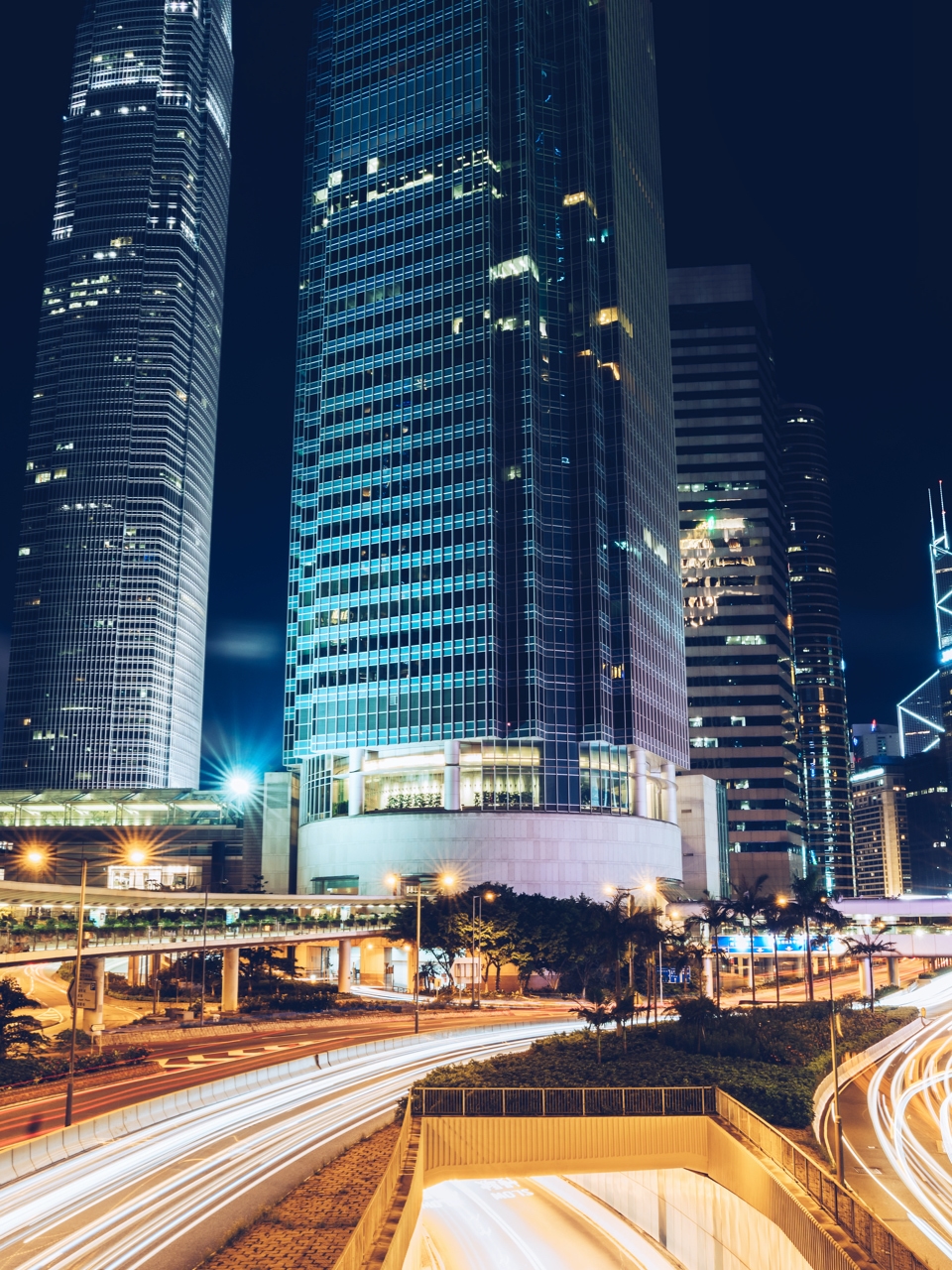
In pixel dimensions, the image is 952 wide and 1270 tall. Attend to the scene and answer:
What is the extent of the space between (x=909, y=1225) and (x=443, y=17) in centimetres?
17691

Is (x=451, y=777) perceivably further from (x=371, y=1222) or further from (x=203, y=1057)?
(x=371, y=1222)

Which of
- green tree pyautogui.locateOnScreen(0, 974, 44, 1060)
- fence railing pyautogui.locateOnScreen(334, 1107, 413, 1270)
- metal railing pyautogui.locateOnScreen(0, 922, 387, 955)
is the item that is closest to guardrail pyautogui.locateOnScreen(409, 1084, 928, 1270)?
fence railing pyautogui.locateOnScreen(334, 1107, 413, 1270)

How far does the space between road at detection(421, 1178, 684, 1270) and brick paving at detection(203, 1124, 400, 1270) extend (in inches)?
235

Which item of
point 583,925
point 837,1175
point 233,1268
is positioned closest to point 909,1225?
point 837,1175

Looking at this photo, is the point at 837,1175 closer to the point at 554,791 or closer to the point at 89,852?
the point at 554,791

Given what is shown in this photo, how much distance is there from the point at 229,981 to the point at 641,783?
79.7 metres

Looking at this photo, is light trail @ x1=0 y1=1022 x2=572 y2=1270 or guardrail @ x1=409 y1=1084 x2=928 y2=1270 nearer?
light trail @ x1=0 y1=1022 x2=572 y2=1270

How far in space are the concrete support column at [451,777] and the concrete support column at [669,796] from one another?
39398 mm

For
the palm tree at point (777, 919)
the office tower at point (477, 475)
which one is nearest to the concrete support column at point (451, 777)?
the office tower at point (477, 475)

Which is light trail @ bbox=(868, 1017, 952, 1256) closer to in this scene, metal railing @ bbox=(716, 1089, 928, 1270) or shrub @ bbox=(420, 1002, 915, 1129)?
shrub @ bbox=(420, 1002, 915, 1129)

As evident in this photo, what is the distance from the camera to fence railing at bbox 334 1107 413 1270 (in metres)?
23.8

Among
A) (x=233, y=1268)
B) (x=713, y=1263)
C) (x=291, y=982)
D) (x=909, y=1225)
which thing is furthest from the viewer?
(x=291, y=982)

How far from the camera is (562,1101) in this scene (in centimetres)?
4166

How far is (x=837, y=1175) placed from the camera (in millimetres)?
35875
